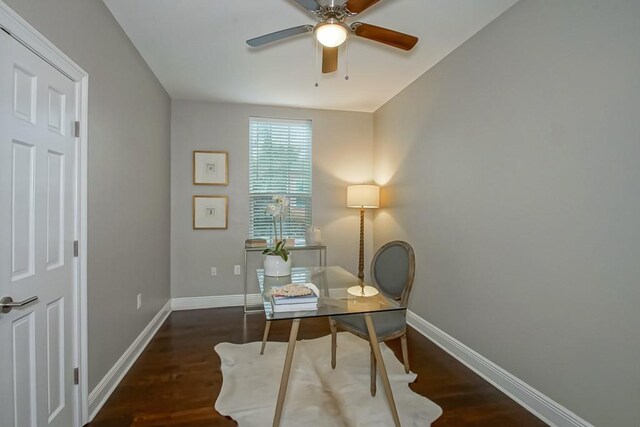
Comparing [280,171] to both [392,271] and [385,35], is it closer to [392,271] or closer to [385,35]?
[392,271]

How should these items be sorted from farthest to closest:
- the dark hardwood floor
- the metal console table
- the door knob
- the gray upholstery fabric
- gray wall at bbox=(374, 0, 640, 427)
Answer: the metal console table
the gray upholstery fabric
the dark hardwood floor
gray wall at bbox=(374, 0, 640, 427)
the door knob

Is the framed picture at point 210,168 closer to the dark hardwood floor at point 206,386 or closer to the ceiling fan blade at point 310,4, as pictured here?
the dark hardwood floor at point 206,386

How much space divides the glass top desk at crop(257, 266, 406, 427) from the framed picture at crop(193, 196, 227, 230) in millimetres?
1619

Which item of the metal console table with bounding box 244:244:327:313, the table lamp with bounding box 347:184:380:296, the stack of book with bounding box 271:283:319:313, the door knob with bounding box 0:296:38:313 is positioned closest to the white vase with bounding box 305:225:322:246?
the metal console table with bounding box 244:244:327:313

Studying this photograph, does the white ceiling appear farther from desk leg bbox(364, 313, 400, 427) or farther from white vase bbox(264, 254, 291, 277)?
desk leg bbox(364, 313, 400, 427)

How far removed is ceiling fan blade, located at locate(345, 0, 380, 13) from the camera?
5.24 ft

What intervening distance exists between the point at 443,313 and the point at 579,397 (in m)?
1.19

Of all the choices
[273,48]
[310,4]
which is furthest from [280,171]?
[310,4]

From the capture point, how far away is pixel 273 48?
8.61ft

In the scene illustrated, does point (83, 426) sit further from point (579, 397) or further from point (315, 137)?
point (315, 137)

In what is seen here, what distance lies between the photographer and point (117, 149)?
7.48 feet

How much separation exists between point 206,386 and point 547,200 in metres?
2.56

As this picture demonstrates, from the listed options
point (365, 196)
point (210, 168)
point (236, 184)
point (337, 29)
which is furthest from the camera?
point (236, 184)

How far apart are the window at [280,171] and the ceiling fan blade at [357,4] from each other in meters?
2.53
